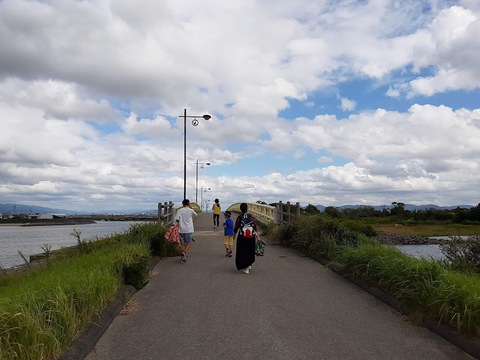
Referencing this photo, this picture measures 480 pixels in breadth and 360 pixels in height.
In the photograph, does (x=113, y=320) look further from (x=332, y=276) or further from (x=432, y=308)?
(x=332, y=276)

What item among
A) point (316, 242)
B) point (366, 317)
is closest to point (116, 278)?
point (366, 317)

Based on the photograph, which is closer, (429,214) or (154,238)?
(154,238)

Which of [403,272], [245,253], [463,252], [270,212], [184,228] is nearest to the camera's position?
[403,272]

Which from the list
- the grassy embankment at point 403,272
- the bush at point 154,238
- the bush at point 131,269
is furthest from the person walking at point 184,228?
the grassy embankment at point 403,272

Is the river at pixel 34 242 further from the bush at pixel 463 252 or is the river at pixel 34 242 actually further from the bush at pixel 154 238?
the bush at pixel 463 252

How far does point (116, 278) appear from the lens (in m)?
7.90

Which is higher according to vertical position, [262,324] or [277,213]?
[277,213]

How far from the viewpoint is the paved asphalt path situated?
5336mm

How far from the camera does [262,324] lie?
6.39 metres

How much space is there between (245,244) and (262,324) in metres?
4.48

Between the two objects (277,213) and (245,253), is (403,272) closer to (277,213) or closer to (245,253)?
(245,253)

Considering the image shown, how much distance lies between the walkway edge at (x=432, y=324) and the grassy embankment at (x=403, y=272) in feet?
0.27

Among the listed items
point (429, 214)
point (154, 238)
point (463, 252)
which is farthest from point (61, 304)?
point (429, 214)

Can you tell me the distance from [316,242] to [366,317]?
21.3 feet
